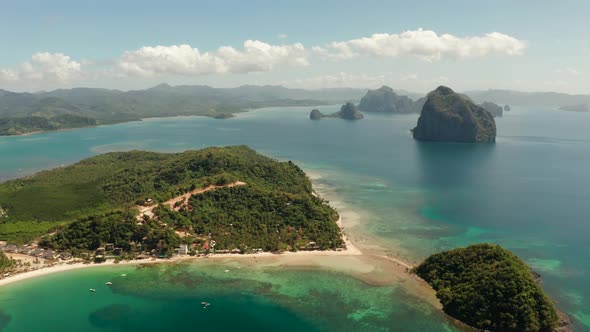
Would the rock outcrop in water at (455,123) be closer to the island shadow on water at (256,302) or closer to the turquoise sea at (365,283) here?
the turquoise sea at (365,283)

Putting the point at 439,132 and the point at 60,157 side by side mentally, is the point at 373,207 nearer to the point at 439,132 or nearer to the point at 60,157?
the point at 439,132

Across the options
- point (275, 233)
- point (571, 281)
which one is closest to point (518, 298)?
point (571, 281)

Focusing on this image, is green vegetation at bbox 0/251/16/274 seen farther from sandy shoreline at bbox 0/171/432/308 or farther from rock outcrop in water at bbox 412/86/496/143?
rock outcrop in water at bbox 412/86/496/143

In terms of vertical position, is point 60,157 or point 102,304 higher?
point 60,157

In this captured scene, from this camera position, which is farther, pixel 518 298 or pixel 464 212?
pixel 464 212

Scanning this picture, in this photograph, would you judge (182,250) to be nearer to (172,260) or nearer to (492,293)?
(172,260)

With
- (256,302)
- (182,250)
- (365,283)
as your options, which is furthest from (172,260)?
(365,283)

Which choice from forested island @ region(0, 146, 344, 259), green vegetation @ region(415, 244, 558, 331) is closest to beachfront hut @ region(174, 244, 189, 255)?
forested island @ region(0, 146, 344, 259)

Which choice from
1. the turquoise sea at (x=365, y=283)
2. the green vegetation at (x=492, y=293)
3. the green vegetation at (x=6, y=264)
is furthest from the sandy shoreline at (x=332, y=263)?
the green vegetation at (x=492, y=293)
